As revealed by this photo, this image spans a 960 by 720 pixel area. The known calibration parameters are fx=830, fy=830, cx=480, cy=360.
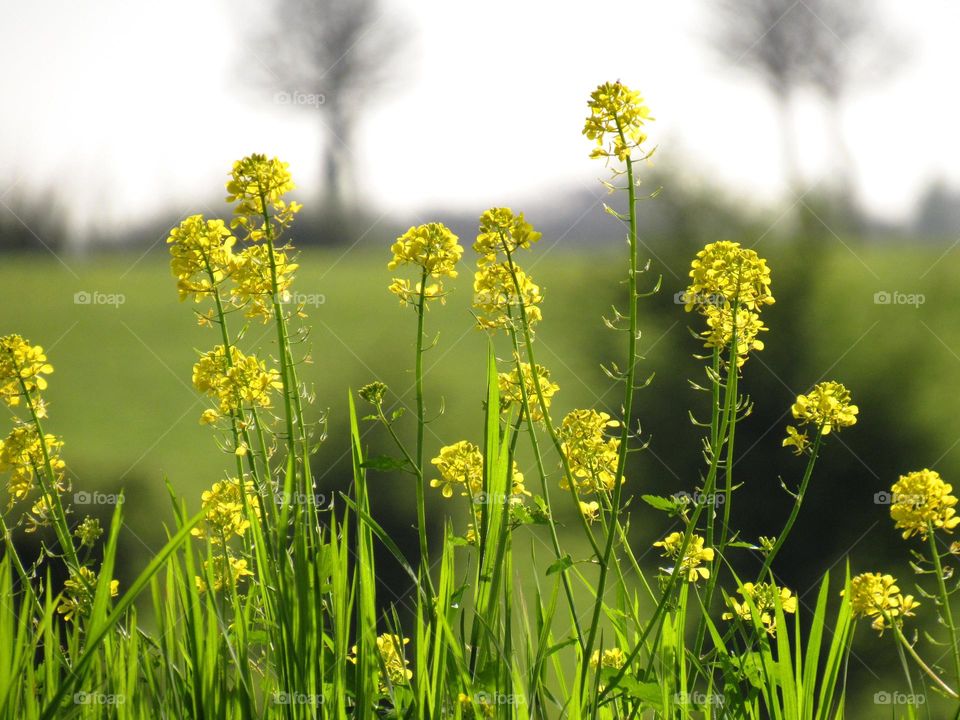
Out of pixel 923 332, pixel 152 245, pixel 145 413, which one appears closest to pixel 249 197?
pixel 152 245

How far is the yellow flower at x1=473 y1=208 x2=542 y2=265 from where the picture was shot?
1.24 metres

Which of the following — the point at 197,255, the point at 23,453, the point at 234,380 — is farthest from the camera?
the point at 23,453

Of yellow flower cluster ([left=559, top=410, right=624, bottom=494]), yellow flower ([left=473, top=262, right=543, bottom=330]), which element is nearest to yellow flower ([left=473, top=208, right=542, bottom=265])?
yellow flower ([left=473, top=262, right=543, bottom=330])

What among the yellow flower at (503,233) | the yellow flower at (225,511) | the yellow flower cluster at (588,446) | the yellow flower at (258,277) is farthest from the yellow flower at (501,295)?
the yellow flower at (225,511)

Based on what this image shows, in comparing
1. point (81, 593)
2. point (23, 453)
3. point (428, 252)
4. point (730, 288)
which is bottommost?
point (81, 593)

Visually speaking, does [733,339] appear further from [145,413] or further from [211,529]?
[145,413]

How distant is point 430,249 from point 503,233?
0.41ft

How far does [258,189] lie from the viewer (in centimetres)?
127

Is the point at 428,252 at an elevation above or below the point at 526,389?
above

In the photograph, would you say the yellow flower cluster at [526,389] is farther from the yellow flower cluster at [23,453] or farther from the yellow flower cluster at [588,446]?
the yellow flower cluster at [23,453]

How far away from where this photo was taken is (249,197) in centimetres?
128

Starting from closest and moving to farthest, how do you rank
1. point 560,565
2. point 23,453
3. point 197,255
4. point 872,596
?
point 560,565 < point 197,255 < point 872,596 < point 23,453

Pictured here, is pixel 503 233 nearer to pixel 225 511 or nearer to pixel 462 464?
pixel 462 464

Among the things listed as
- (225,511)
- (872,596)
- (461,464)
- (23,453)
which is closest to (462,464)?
(461,464)
